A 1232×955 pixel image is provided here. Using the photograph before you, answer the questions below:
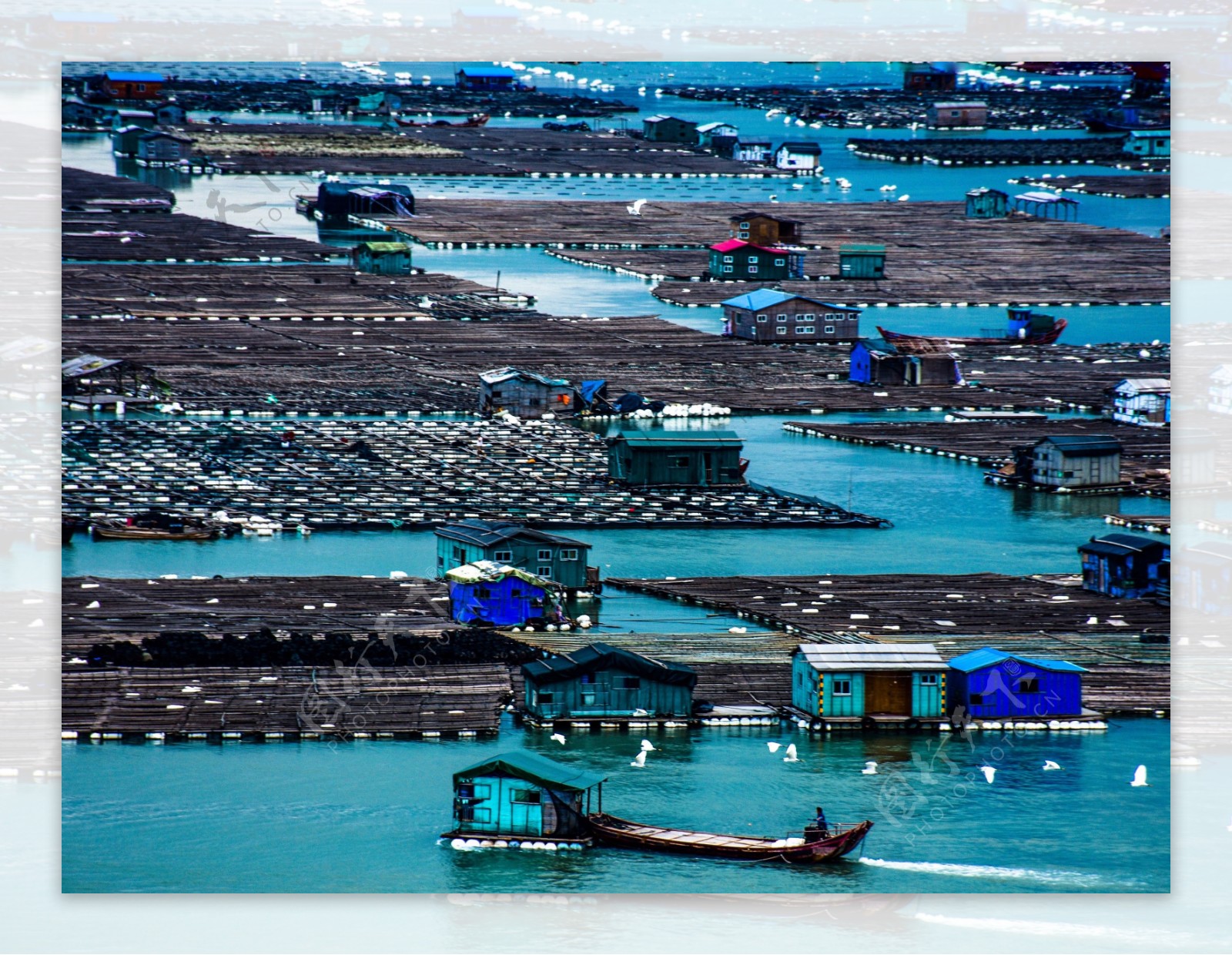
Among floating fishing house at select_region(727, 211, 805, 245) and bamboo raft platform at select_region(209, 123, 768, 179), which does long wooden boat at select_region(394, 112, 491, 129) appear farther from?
floating fishing house at select_region(727, 211, 805, 245)

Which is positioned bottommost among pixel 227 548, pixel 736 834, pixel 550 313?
pixel 736 834

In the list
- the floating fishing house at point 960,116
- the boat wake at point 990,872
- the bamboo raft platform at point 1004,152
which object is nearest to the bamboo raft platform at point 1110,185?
the bamboo raft platform at point 1004,152

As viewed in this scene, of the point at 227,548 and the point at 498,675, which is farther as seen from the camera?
the point at 227,548

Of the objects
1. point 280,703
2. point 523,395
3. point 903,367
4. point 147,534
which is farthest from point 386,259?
point 280,703

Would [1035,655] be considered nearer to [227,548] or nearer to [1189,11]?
[1189,11]

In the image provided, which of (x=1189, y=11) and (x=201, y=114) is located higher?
(x=201, y=114)

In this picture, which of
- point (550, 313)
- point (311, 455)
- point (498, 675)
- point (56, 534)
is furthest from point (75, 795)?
point (550, 313)
